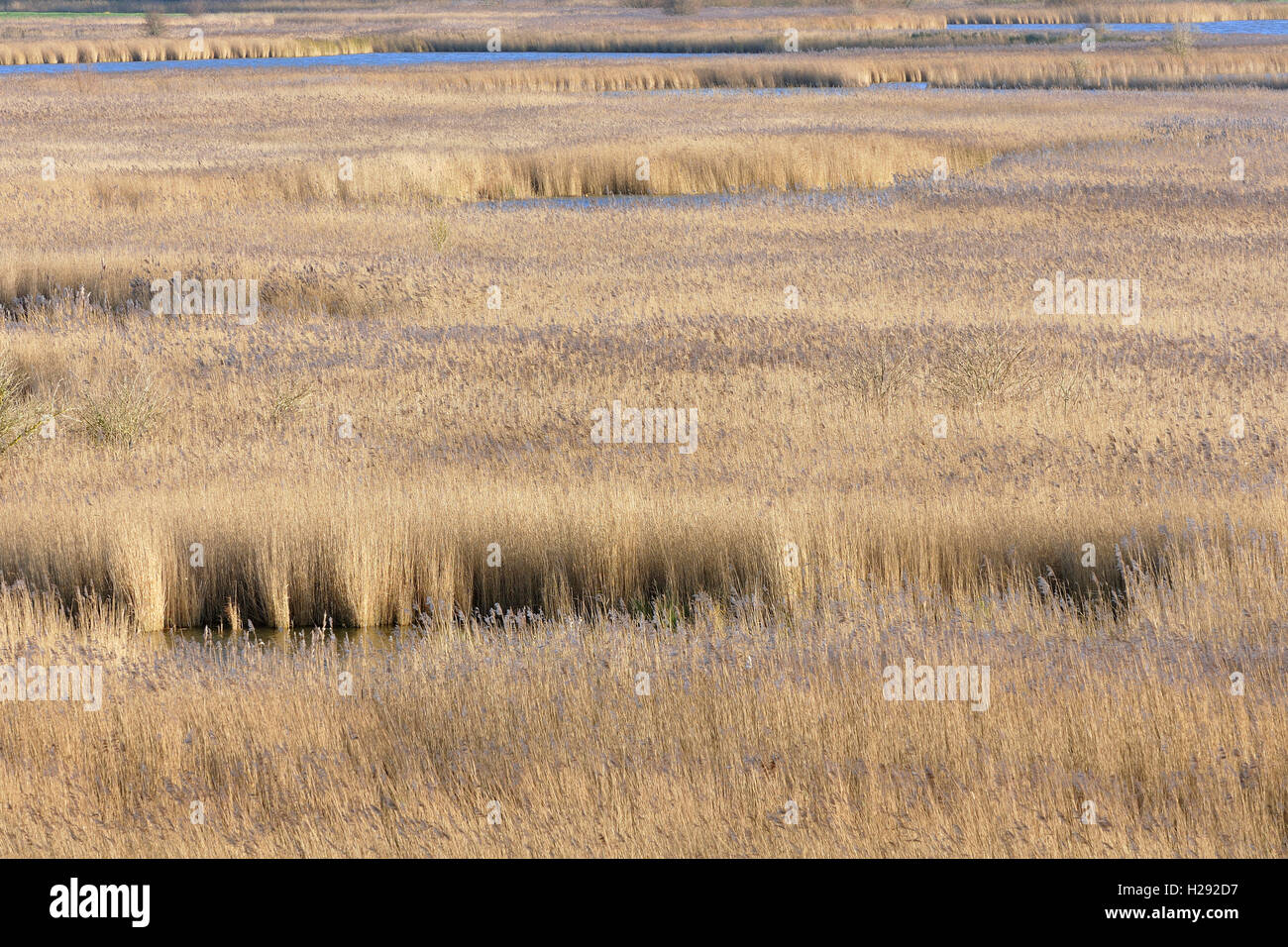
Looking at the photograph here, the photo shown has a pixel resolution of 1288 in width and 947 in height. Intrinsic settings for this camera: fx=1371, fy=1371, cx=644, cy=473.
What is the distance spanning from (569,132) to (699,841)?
33.6 m

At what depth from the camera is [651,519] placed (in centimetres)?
988

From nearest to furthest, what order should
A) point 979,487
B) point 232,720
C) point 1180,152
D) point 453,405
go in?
1. point 232,720
2. point 979,487
3. point 453,405
4. point 1180,152

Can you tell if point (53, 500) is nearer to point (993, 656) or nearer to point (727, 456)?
point (727, 456)

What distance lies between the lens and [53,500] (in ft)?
34.7

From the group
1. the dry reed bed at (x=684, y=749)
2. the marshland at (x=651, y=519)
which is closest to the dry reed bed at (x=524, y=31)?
the marshland at (x=651, y=519)

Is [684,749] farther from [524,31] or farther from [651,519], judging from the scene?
[524,31]

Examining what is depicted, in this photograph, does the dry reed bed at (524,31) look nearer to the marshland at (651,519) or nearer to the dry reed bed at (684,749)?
the marshland at (651,519)

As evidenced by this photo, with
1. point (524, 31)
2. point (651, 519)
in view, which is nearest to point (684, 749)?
point (651, 519)

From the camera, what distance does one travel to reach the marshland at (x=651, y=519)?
5727 millimetres

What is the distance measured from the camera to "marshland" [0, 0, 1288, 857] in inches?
225

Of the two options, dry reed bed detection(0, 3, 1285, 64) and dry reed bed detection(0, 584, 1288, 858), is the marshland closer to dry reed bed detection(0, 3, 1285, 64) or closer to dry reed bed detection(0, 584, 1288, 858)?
dry reed bed detection(0, 584, 1288, 858)

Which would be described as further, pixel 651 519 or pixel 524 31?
pixel 524 31
